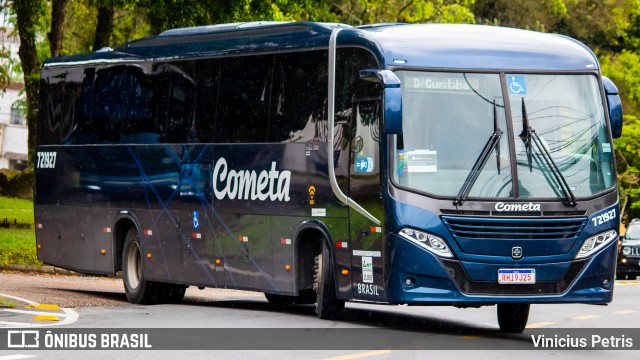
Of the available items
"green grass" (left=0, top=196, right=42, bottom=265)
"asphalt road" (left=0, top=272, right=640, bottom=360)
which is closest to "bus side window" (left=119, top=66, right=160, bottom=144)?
"asphalt road" (left=0, top=272, right=640, bottom=360)

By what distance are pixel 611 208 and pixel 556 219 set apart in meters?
0.83

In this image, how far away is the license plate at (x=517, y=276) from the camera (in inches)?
594

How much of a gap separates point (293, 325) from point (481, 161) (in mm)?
3126

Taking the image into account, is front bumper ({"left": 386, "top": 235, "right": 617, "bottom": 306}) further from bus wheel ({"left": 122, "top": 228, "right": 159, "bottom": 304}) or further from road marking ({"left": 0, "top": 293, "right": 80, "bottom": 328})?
bus wheel ({"left": 122, "top": 228, "right": 159, "bottom": 304})

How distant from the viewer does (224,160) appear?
1898 centimetres

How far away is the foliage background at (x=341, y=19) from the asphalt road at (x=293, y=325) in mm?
8192

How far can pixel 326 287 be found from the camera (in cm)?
1692

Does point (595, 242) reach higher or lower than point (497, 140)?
lower

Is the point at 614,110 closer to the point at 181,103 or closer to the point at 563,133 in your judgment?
the point at 563,133

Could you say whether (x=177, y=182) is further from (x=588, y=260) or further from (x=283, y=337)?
(x=588, y=260)

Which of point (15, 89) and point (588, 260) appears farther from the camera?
point (15, 89)

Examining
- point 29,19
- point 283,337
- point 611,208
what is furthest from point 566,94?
point 29,19

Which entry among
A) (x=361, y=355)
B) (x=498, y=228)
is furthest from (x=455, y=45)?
(x=361, y=355)

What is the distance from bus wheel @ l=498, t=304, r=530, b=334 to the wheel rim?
6.65 metres
